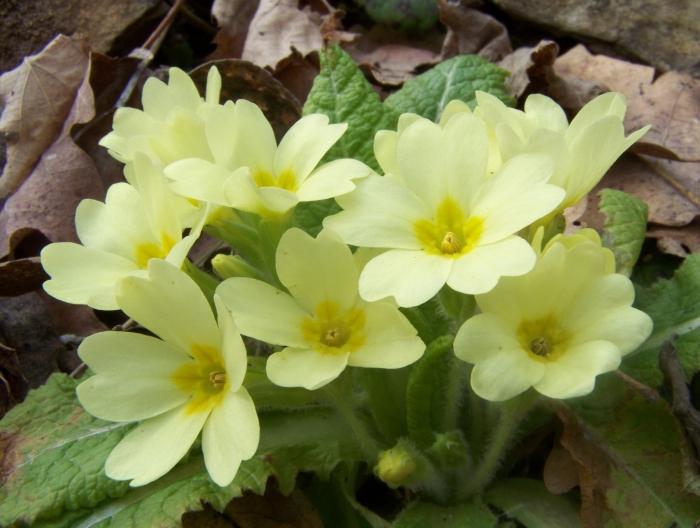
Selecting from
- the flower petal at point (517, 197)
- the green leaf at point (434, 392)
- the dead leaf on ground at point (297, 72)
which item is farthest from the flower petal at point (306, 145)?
the dead leaf on ground at point (297, 72)

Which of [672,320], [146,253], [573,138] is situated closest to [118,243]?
[146,253]

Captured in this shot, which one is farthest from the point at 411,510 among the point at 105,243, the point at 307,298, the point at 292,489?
the point at 105,243

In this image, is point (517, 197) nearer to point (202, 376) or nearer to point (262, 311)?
point (262, 311)

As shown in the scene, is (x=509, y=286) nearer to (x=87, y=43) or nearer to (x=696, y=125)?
(x=696, y=125)

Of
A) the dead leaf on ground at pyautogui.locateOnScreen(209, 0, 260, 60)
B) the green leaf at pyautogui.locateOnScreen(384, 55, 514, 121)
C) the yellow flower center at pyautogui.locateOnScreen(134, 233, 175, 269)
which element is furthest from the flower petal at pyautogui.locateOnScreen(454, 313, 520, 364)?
the dead leaf on ground at pyautogui.locateOnScreen(209, 0, 260, 60)

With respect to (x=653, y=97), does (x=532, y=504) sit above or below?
below

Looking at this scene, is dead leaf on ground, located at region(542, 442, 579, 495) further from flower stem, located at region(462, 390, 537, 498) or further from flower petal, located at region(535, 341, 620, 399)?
flower petal, located at region(535, 341, 620, 399)
